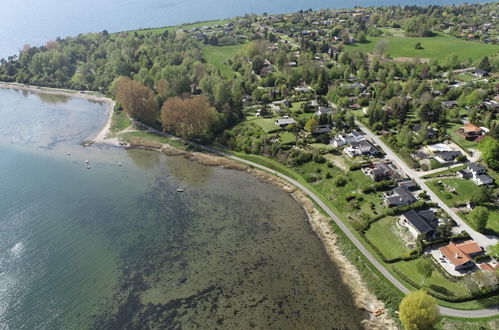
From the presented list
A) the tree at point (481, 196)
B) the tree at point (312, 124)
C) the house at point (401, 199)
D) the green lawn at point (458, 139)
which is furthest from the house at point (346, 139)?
the tree at point (481, 196)

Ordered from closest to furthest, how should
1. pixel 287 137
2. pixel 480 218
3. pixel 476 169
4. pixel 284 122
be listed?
pixel 480 218 → pixel 476 169 → pixel 287 137 → pixel 284 122

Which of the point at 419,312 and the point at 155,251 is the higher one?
the point at 419,312

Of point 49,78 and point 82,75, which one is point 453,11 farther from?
point 49,78

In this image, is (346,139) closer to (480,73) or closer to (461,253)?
(461,253)

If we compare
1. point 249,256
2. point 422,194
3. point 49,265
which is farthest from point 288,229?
point 49,265

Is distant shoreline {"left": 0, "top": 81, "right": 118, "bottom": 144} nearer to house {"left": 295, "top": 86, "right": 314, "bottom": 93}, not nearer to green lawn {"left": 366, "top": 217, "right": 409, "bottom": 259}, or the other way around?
house {"left": 295, "top": 86, "right": 314, "bottom": 93}

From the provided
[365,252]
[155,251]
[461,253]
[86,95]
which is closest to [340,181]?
[365,252]
